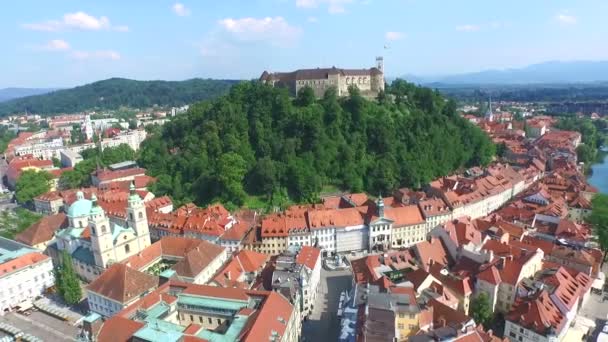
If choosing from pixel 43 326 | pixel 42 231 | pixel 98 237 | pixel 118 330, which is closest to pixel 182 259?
pixel 98 237

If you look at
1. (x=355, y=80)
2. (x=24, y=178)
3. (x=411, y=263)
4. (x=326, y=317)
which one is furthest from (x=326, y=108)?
(x=24, y=178)

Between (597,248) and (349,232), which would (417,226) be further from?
(597,248)

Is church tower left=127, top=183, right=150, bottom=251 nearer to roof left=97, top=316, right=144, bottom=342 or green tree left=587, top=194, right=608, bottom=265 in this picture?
roof left=97, top=316, right=144, bottom=342

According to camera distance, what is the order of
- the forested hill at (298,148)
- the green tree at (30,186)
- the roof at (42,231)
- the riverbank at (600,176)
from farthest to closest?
the riverbank at (600,176) < the green tree at (30,186) < the forested hill at (298,148) < the roof at (42,231)

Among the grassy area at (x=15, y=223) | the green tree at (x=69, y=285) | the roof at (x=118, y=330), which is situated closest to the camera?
the roof at (x=118, y=330)

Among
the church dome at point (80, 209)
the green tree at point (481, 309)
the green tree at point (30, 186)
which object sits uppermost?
the church dome at point (80, 209)

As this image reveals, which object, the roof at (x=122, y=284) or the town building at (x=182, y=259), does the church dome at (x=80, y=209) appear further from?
the roof at (x=122, y=284)

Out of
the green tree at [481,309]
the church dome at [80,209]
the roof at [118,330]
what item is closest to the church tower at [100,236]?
the church dome at [80,209]
